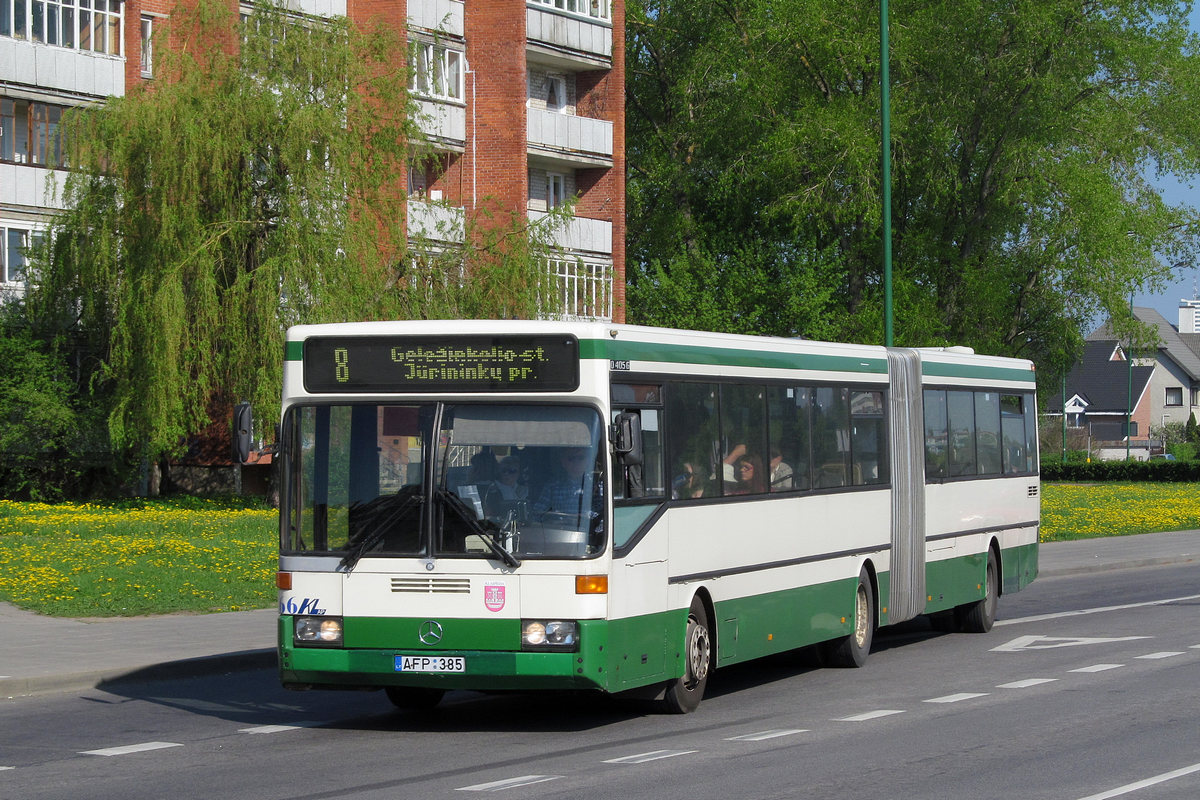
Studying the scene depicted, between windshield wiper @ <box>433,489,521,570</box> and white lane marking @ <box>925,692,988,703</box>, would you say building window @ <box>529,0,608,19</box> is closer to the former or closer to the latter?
white lane marking @ <box>925,692,988,703</box>

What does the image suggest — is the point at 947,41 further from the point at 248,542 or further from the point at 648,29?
the point at 248,542

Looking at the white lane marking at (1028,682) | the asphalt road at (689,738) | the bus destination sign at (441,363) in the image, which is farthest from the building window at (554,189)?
the bus destination sign at (441,363)

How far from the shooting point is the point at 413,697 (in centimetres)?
1261

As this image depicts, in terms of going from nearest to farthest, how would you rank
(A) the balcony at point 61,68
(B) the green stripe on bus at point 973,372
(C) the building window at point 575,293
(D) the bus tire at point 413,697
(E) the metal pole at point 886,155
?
(D) the bus tire at point 413,697
(B) the green stripe on bus at point 973,372
(E) the metal pole at point 886,155
(C) the building window at point 575,293
(A) the balcony at point 61,68

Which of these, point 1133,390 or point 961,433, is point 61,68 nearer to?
point 961,433

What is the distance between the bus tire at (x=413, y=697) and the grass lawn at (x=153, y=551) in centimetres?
683

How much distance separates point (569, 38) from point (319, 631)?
43639 millimetres

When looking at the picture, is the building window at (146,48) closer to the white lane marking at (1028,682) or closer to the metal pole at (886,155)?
the metal pole at (886,155)

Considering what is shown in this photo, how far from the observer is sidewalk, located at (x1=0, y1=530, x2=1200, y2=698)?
14.0 m

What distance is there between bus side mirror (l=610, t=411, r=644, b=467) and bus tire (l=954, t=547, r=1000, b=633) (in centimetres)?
809

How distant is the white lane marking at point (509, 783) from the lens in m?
9.17

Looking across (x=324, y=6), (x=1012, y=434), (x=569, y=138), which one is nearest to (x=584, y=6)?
(x=569, y=138)

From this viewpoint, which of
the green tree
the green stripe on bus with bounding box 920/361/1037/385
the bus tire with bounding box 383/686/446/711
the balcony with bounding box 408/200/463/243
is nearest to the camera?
the bus tire with bounding box 383/686/446/711

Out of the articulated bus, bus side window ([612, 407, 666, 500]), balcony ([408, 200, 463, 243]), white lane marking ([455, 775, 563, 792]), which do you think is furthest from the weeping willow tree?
white lane marking ([455, 775, 563, 792])
